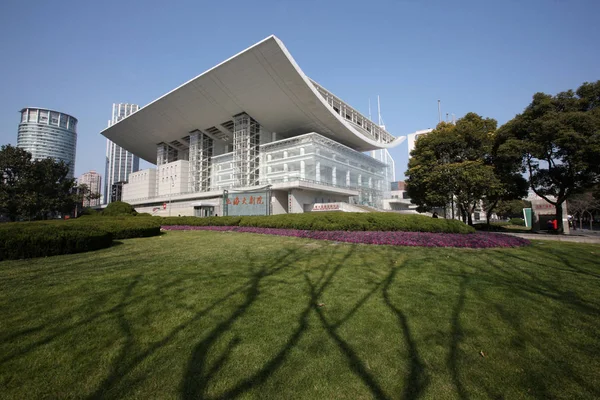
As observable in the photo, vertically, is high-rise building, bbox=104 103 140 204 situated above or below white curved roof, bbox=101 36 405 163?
above

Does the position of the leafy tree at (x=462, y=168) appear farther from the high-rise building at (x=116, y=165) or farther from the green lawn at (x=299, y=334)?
the high-rise building at (x=116, y=165)

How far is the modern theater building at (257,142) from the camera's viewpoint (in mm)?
28547

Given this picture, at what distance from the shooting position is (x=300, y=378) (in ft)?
6.98

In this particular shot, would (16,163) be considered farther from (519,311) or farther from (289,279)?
(519,311)

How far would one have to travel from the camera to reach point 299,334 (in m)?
2.79

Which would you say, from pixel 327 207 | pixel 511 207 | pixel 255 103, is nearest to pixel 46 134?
pixel 255 103

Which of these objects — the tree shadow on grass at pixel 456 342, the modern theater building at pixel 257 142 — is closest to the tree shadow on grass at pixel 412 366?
the tree shadow on grass at pixel 456 342

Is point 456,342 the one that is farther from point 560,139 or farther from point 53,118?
point 53,118

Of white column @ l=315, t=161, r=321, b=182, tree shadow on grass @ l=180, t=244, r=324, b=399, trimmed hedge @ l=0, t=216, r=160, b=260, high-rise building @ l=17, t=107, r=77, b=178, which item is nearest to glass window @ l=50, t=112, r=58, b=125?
high-rise building @ l=17, t=107, r=77, b=178

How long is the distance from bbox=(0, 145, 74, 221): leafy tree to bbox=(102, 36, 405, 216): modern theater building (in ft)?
41.9

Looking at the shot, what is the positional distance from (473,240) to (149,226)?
13199 mm

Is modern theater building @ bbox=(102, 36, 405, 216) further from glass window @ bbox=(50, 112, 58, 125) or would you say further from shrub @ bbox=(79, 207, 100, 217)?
glass window @ bbox=(50, 112, 58, 125)

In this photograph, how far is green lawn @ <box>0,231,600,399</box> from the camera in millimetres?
2045

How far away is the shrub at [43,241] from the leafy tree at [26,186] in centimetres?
3579
